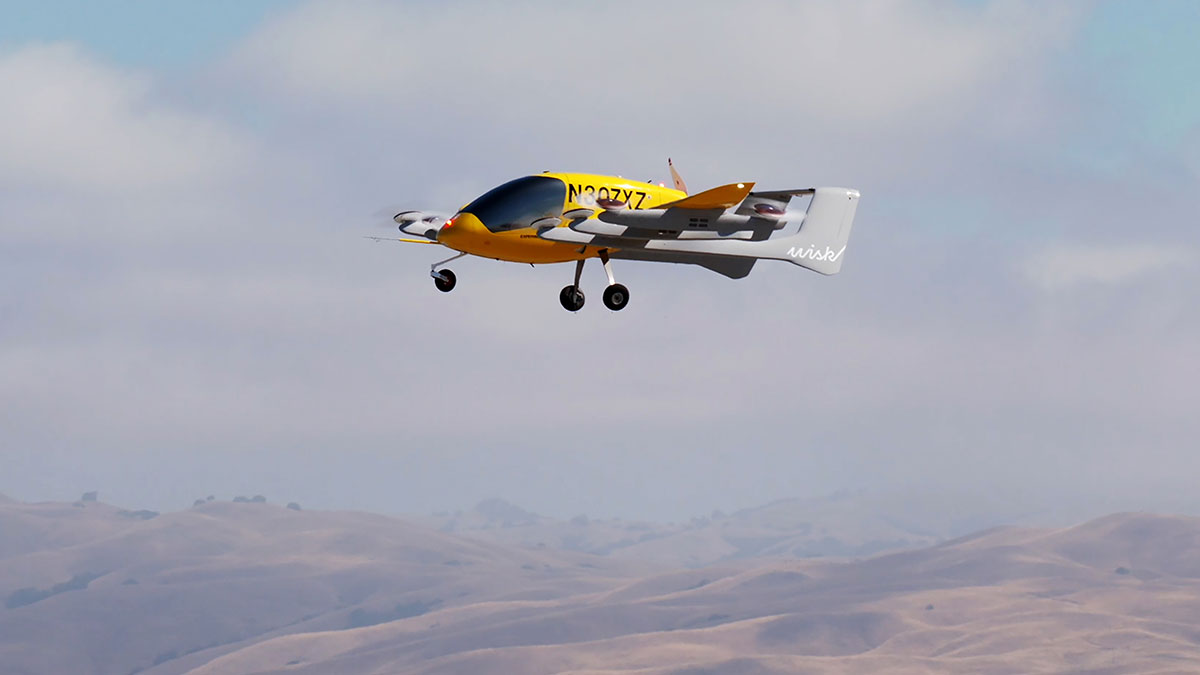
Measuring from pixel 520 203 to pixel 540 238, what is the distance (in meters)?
1.23

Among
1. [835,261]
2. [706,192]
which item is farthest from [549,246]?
[835,261]

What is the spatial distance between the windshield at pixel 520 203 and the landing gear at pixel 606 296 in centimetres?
225

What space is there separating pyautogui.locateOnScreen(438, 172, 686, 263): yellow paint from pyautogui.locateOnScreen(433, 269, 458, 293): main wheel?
104cm

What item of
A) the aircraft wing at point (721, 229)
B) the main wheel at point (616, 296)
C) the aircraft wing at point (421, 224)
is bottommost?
the main wheel at point (616, 296)

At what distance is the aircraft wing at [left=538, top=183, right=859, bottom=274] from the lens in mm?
44656

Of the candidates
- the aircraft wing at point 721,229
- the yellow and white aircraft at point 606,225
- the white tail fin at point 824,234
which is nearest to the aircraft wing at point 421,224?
the yellow and white aircraft at point 606,225

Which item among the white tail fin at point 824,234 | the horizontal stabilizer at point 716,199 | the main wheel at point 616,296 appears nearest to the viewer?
the horizontal stabilizer at point 716,199

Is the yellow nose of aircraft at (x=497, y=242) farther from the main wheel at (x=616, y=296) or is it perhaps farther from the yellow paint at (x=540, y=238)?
the main wheel at (x=616, y=296)

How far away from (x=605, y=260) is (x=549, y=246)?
6.88 feet

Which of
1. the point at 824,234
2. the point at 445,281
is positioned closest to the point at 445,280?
the point at 445,281

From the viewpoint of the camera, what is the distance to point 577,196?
4634cm

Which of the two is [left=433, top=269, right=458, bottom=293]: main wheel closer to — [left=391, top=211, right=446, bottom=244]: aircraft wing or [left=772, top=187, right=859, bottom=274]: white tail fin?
[left=391, top=211, right=446, bottom=244]: aircraft wing

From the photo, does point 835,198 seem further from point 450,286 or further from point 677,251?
point 450,286

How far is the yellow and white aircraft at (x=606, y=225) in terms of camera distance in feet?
147
